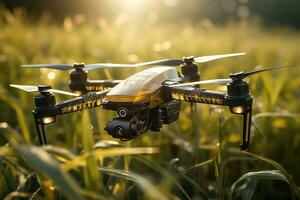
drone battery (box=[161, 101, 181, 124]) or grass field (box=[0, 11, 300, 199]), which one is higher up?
drone battery (box=[161, 101, 181, 124])

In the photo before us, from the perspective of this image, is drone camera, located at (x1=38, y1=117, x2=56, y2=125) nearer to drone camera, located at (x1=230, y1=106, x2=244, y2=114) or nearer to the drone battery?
the drone battery

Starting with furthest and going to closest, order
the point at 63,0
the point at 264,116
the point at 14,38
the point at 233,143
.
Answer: the point at 63,0, the point at 14,38, the point at 233,143, the point at 264,116

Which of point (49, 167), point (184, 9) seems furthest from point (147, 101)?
point (184, 9)

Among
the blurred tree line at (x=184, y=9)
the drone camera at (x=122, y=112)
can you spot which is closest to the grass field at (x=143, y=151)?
the drone camera at (x=122, y=112)

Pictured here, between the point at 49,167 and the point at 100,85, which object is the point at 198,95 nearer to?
the point at 100,85

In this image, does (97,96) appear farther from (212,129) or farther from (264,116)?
(212,129)

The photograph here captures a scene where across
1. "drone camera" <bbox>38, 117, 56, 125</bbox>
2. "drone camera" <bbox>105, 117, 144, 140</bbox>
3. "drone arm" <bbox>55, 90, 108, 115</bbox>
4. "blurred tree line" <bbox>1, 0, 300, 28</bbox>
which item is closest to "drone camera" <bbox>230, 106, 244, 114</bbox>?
"drone camera" <bbox>105, 117, 144, 140</bbox>

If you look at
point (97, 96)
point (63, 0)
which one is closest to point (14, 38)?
point (97, 96)
